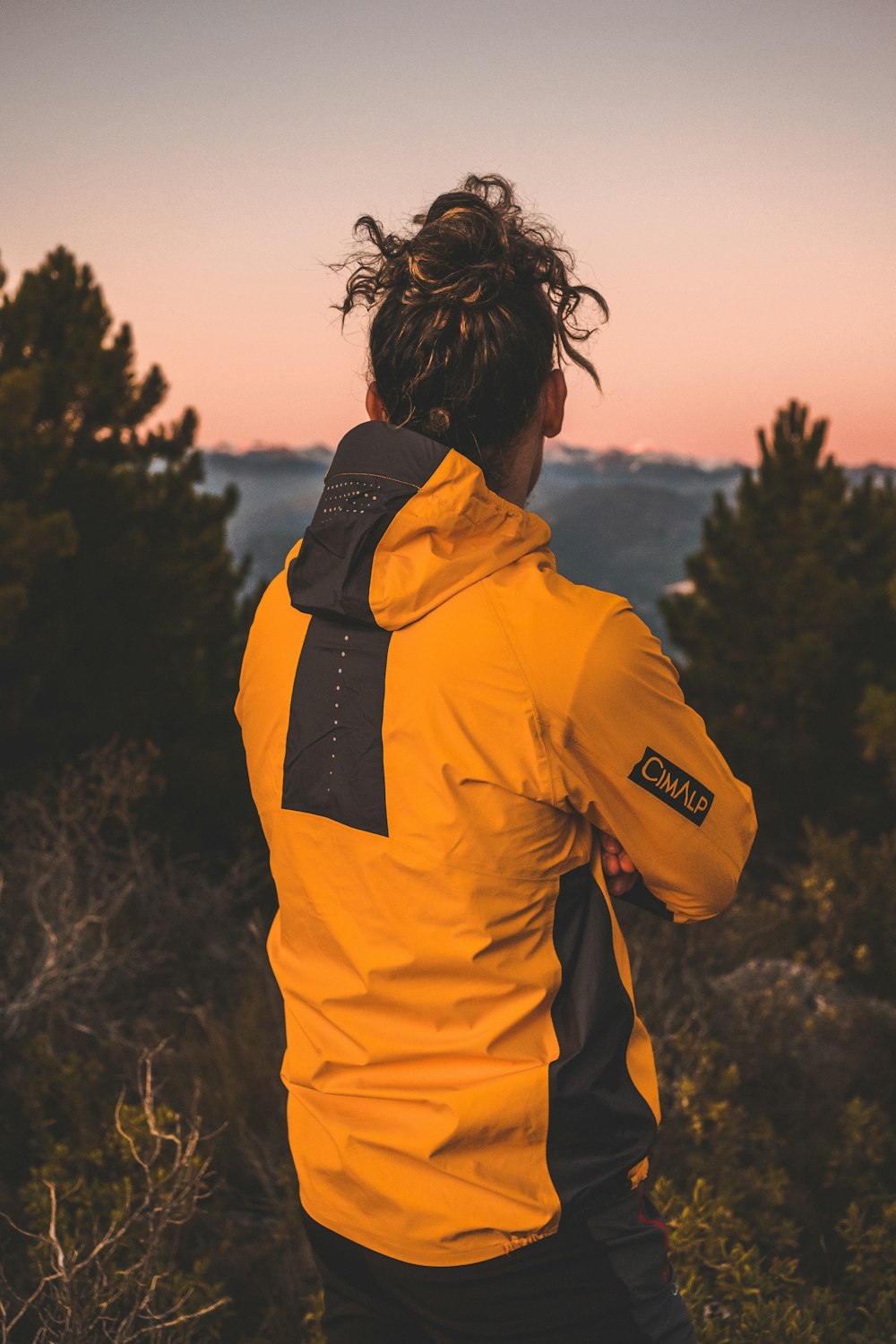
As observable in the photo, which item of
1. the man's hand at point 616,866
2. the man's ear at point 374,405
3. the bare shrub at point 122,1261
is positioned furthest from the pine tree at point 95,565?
the man's hand at point 616,866

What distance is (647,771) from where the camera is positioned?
115 centimetres

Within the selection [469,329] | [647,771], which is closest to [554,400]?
[469,329]

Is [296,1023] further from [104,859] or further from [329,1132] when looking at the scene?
[104,859]

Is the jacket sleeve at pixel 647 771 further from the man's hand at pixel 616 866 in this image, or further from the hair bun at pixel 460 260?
the hair bun at pixel 460 260

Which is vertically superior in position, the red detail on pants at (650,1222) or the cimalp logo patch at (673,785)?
the cimalp logo patch at (673,785)

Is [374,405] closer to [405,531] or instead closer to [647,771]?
[405,531]

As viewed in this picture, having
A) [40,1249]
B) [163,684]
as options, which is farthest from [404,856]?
[163,684]

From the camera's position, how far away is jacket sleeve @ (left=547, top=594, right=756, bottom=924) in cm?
109

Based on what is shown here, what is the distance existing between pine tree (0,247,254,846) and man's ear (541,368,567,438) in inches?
225

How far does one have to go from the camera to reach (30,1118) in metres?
3.71

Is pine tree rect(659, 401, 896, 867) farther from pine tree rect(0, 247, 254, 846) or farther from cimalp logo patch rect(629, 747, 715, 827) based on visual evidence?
cimalp logo patch rect(629, 747, 715, 827)

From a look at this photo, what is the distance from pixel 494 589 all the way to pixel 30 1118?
3.51 metres

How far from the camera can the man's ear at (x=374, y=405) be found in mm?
1347

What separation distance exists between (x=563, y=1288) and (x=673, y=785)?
0.62 meters
